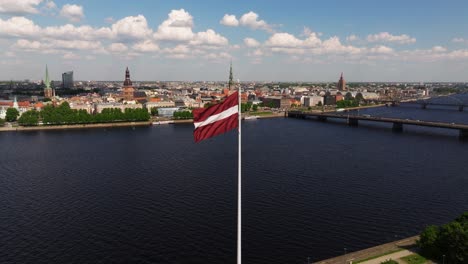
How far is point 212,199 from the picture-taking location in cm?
3553

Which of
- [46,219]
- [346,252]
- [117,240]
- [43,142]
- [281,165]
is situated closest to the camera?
[346,252]

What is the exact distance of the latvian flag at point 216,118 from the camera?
445 inches

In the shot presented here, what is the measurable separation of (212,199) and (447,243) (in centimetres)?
1956

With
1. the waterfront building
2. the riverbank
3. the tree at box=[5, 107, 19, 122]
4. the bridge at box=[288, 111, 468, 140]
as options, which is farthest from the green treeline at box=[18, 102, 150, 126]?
the bridge at box=[288, 111, 468, 140]

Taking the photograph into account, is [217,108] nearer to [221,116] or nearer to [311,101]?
[221,116]

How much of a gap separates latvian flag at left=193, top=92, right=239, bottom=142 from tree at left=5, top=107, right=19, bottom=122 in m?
104

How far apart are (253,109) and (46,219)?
113m

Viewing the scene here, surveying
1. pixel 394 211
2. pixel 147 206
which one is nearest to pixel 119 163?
pixel 147 206

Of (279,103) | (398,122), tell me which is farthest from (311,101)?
(398,122)

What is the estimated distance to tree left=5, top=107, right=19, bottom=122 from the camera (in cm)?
9975

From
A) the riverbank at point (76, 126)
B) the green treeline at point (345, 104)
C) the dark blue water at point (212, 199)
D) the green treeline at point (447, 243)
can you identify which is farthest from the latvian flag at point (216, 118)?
the green treeline at point (345, 104)

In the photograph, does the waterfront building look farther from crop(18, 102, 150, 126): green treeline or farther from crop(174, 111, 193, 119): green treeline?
crop(174, 111, 193, 119): green treeline

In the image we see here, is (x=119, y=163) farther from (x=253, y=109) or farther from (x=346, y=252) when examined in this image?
(x=253, y=109)

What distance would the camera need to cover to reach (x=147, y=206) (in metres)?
33.8
